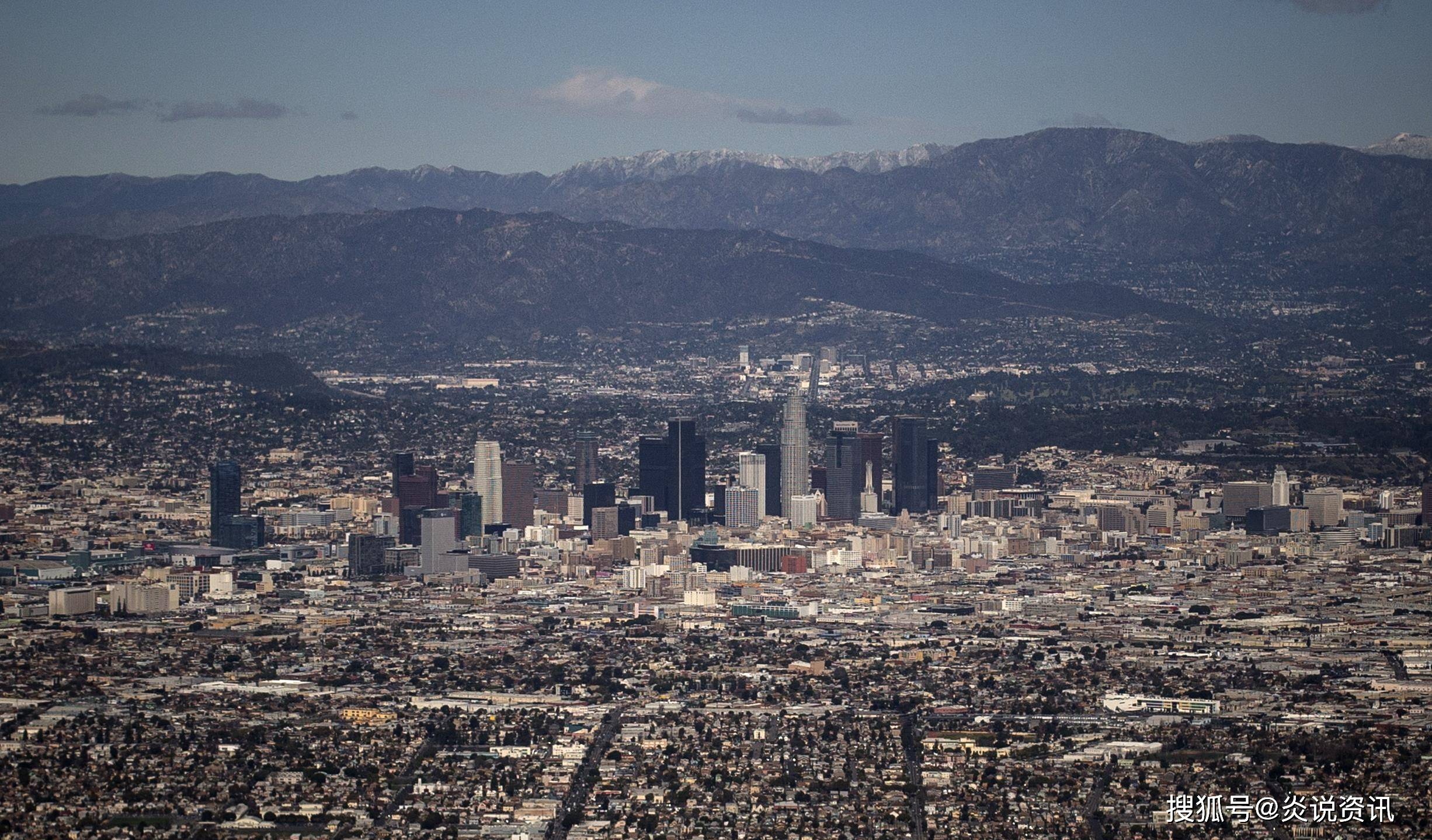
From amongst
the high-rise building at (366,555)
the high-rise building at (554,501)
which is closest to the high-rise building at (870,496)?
the high-rise building at (554,501)

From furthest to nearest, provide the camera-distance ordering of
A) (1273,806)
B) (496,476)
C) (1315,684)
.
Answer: (496,476) → (1315,684) → (1273,806)

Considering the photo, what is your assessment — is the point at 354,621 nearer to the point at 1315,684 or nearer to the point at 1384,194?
the point at 1315,684

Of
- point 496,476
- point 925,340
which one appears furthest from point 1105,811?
point 925,340

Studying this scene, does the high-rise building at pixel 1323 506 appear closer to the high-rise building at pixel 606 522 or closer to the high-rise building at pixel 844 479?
the high-rise building at pixel 844 479

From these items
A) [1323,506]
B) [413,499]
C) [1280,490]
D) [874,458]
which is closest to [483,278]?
[874,458]

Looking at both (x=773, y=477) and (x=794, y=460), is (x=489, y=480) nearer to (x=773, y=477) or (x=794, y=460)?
(x=773, y=477)

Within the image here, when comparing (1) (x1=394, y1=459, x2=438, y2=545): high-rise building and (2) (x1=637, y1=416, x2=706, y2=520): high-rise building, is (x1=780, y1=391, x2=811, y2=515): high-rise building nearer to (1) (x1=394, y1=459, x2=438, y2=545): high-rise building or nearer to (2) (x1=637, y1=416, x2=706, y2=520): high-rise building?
(2) (x1=637, y1=416, x2=706, y2=520): high-rise building
